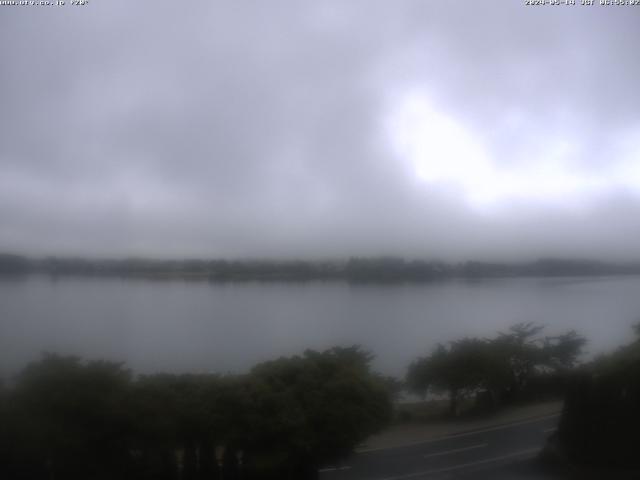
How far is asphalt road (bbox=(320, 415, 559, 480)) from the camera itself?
5.84 meters

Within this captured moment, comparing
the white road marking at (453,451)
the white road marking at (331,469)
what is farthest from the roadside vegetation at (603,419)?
the white road marking at (331,469)

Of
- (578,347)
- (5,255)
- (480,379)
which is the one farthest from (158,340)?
(578,347)

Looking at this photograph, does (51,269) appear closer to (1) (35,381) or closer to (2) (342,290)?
(1) (35,381)

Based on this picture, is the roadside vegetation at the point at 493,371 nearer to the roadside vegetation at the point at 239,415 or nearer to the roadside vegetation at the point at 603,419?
the roadside vegetation at the point at 239,415

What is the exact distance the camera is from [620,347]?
22.6 feet

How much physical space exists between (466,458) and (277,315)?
2.51 m

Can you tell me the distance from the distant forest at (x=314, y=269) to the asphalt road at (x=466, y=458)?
1.83 metres

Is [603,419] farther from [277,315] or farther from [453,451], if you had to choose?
[277,315]

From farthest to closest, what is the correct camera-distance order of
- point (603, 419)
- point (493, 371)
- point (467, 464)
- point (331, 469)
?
1. point (493, 371)
2. point (603, 419)
3. point (467, 464)
4. point (331, 469)

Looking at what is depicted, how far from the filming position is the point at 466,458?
606 centimetres

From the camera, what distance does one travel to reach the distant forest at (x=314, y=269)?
6375 mm

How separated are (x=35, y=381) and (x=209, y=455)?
1.79 m

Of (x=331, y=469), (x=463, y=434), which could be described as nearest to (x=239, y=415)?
(x=331, y=469)

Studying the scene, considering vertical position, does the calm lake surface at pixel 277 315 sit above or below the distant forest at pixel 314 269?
below
